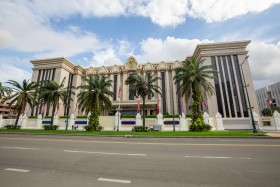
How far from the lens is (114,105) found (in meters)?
45.0

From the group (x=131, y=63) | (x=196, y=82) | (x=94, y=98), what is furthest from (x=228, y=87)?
(x=94, y=98)

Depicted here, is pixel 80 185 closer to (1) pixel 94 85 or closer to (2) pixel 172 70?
(1) pixel 94 85

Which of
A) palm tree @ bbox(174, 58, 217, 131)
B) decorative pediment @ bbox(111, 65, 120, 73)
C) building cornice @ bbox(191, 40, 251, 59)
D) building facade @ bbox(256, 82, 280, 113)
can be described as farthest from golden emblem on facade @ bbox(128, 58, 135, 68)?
building facade @ bbox(256, 82, 280, 113)

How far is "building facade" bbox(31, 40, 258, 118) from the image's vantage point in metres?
40.3

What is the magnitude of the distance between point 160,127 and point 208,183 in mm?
21298

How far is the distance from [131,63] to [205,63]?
90.2 ft

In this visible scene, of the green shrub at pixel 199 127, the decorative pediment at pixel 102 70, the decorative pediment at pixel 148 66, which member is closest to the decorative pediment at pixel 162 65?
the decorative pediment at pixel 148 66

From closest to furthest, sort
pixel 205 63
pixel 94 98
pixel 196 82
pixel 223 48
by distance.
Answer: pixel 196 82, pixel 94 98, pixel 223 48, pixel 205 63

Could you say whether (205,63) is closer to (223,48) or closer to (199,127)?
(223,48)

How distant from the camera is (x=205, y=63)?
44.2m

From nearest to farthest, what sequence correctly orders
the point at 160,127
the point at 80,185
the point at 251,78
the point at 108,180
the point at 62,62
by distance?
1. the point at 80,185
2. the point at 108,180
3. the point at 160,127
4. the point at 251,78
5. the point at 62,62

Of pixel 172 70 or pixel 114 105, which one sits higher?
pixel 172 70

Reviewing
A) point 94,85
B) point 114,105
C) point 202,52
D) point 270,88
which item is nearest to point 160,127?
point 94,85

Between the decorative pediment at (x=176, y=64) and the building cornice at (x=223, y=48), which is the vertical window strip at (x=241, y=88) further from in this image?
the decorative pediment at (x=176, y=64)
